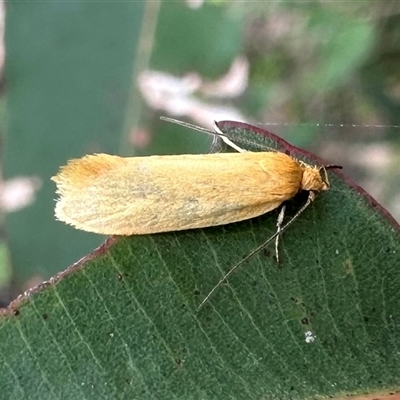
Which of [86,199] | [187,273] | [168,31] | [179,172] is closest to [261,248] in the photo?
[187,273]

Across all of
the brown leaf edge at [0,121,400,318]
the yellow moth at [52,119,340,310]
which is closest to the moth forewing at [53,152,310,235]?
the yellow moth at [52,119,340,310]

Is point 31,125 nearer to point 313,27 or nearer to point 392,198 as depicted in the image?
point 313,27

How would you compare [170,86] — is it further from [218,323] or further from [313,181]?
[218,323]

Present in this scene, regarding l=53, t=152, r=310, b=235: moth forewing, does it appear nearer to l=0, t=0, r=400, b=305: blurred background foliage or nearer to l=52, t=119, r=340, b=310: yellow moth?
l=52, t=119, r=340, b=310: yellow moth

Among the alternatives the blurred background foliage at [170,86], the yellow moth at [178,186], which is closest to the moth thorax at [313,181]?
the yellow moth at [178,186]

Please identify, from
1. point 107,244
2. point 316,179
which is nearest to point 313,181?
point 316,179

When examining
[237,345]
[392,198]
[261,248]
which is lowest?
[392,198]

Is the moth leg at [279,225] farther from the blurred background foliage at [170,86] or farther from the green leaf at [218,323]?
the blurred background foliage at [170,86]
